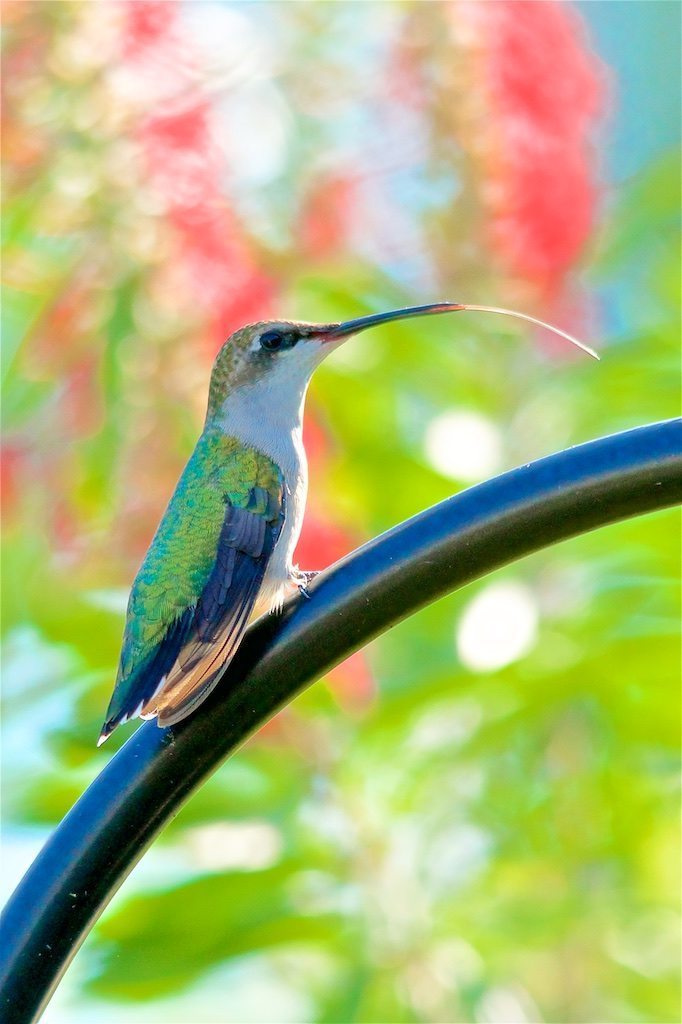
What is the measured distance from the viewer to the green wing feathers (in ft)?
5.74

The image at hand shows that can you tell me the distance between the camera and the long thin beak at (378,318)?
1.77m

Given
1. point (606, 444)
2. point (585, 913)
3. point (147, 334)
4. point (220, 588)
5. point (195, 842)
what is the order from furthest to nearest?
point (195, 842), point (585, 913), point (147, 334), point (220, 588), point (606, 444)

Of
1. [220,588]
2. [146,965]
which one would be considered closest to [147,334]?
[220,588]

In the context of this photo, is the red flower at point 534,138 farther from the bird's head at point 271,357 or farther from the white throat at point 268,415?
the white throat at point 268,415

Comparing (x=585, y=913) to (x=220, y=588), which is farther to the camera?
(x=585, y=913)

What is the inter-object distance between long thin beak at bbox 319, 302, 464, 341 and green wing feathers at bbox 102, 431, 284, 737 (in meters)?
0.21

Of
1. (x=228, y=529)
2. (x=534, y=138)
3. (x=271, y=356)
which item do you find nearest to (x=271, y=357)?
(x=271, y=356)

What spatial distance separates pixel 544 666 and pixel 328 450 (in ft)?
1.77

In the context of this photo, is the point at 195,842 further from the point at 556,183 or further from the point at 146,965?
the point at 556,183

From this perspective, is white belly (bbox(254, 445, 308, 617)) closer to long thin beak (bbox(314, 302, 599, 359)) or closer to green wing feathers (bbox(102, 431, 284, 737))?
green wing feathers (bbox(102, 431, 284, 737))

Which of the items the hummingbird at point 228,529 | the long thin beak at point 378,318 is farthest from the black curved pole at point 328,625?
the long thin beak at point 378,318

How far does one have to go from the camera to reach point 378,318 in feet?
6.19

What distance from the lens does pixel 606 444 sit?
1316 mm

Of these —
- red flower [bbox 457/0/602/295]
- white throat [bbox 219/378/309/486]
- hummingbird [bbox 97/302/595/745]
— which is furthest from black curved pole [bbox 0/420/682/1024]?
red flower [bbox 457/0/602/295]
